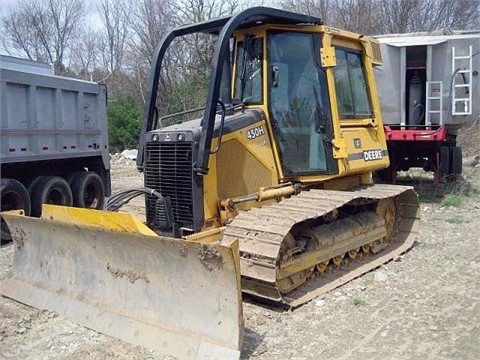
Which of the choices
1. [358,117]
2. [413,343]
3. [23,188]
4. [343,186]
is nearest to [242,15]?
[358,117]

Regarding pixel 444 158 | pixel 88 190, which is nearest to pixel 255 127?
pixel 88 190

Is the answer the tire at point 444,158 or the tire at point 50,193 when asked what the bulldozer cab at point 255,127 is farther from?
the tire at point 444,158

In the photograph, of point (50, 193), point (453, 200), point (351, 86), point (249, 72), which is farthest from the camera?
point (453, 200)

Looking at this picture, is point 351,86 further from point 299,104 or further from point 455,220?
point 455,220

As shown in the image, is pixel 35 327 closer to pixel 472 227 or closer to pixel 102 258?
pixel 102 258

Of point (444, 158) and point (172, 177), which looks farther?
point (444, 158)

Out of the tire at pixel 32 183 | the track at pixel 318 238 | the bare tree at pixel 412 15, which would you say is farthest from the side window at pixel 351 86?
the bare tree at pixel 412 15

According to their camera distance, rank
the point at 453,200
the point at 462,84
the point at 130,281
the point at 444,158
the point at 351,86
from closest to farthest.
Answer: the point at 130,281, the point at 351,86, the point at 453,200, the point at 462,84, the point at 444,158

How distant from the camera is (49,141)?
29.2ft

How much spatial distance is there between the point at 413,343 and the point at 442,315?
0.68 m

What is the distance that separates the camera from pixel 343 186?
6492mm

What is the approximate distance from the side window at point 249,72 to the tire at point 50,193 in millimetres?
4334

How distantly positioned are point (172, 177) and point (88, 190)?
539 centimetres

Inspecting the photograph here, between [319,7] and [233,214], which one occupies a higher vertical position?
[319,7]
